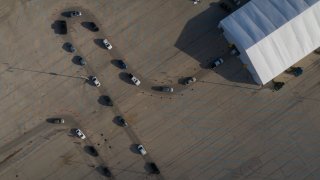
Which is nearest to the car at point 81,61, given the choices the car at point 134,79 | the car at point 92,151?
the car at point 134,79

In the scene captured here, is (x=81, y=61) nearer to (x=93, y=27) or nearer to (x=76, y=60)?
(x=76, y=60)

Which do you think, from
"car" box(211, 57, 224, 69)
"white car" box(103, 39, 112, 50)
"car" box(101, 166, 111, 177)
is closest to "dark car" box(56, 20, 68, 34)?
"white car" box(103, 39, 112, 50)

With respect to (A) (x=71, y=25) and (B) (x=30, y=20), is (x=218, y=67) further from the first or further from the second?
(B) (x=30, y=20)

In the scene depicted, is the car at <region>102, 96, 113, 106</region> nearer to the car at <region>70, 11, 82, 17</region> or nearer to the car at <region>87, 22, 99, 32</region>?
the car at <region>87, 22, 99, 32</region>

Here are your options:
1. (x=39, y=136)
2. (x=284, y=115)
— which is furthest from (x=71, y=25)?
(x=284, y=115)

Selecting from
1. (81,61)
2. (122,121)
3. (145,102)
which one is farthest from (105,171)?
(81,61)
